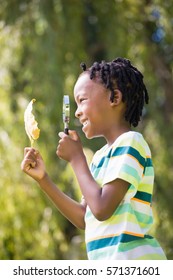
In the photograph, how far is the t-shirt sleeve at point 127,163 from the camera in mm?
1452

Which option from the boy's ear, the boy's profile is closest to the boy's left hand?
the boy's profile

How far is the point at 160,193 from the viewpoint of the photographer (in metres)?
4.36

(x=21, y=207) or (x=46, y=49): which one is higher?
(x=46, y=49)

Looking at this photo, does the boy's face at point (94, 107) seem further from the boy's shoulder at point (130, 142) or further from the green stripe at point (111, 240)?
the green stripe at point (111, 240)

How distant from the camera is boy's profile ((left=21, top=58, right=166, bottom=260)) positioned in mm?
1438

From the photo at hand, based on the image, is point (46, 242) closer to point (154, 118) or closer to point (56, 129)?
point (56, 129)

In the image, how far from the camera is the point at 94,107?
1.54 m

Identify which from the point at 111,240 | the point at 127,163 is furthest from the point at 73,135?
the point at 111,240

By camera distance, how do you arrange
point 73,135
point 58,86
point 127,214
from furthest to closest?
point 58,86, point 73,135, point 127,214

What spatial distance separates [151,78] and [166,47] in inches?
Result: 12.5

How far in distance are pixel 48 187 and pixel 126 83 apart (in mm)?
283

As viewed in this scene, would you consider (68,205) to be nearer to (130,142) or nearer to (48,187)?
(48,187)
